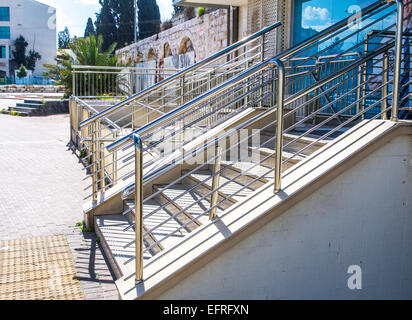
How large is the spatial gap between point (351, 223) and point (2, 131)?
14.7m

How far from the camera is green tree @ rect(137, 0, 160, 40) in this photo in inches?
2030

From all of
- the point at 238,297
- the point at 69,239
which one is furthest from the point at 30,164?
the point at 238,297

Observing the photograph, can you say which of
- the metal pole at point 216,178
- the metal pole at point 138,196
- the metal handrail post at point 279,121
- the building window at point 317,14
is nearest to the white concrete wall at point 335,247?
the metal handrail post at point 279,121

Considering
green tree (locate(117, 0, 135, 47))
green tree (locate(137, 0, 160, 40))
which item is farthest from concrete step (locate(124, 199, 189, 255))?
green tree (locate(137, 0, 160, 40))

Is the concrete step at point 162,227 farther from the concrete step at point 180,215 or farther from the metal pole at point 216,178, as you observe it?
the metal pole at point 216,178

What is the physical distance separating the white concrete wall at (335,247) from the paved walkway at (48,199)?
3.78 feet

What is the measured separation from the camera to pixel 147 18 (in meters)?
51.8

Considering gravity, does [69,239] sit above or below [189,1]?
below

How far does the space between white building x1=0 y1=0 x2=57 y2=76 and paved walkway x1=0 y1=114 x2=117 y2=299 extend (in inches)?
2379

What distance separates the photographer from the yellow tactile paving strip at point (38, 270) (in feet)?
13.1

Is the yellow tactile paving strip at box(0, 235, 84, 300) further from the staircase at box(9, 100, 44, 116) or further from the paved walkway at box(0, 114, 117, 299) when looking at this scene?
the staircase at box(9, 100, 44, 116)

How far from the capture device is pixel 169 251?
376cm

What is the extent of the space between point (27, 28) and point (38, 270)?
7248 centimetres

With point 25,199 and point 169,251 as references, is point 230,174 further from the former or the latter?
A: point 25,199
